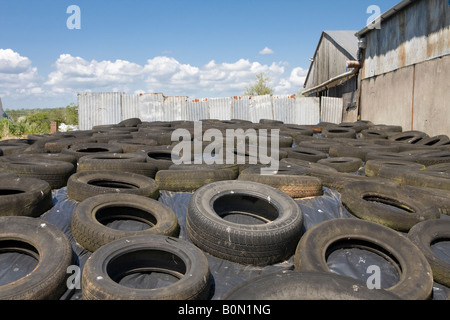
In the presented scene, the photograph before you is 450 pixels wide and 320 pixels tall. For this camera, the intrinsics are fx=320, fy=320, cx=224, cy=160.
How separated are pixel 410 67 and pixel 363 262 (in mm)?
11295

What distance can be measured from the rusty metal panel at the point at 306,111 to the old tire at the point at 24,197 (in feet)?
51.7

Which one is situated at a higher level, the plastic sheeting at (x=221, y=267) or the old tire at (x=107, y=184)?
the old tire at (x=107, y=184)

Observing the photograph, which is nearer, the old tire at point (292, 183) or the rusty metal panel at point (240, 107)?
the old tire at point (292, 183)

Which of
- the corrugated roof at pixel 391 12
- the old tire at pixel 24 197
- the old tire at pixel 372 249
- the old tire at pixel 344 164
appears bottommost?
the old tire at pixel 372 249

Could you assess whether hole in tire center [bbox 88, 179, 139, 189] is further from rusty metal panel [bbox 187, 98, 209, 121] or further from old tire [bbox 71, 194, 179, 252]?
rusty metal panel [bbox 187, 98, 209, 121]

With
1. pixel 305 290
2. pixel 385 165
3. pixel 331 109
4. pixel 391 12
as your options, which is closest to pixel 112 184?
pixel 305 290

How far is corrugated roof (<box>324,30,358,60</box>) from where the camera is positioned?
19375 millimetres

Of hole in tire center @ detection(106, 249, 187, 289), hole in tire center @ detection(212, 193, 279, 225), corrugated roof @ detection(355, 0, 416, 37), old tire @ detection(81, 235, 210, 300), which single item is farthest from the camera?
corrugated roof @ detection(355, 0, 416, 37)

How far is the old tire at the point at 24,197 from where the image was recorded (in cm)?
390

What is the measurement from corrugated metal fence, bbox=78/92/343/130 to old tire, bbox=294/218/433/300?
15.2 metres

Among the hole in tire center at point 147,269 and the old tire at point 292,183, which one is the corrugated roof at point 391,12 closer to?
the old tire at point 292,183

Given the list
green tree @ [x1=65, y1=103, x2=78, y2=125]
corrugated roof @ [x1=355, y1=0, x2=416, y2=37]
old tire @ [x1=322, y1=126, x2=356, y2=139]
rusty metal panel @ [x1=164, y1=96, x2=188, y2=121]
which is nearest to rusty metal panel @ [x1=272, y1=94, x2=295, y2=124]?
corrugated roof @ [x1=355, y1=0, x2=416, y2=37]

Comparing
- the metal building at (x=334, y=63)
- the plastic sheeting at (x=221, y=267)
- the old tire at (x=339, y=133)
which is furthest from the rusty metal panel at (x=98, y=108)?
the plastic sheeting at (x=221, y=267)
